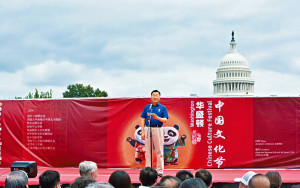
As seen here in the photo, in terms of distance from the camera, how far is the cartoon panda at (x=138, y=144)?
8539mm

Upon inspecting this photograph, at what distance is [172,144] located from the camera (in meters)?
8.46

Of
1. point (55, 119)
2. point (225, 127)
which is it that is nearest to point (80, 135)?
point (55, 119)

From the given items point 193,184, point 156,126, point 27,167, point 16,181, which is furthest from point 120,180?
point 156,126

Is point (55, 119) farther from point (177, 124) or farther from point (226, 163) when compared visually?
point (226, 163)

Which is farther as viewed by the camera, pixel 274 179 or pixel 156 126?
pixel 156 126

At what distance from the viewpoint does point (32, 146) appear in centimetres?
884

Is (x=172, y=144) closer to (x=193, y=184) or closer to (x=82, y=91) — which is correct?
(x=193, y=184)

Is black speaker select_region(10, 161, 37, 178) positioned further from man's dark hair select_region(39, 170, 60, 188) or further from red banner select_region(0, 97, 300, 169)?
man's dark hair select_region(39, 170, 60, 188)

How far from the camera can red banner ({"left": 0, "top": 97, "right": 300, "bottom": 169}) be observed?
8.39 meters

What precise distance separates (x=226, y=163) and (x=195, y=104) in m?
1.32

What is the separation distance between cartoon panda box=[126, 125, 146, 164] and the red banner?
0.07ft

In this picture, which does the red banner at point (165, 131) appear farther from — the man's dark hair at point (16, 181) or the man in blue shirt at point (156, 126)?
the man's dark hair at point (16, 181)

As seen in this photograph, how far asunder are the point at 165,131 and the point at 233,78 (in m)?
73.4

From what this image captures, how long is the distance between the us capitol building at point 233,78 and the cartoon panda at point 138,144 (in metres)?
69.8
